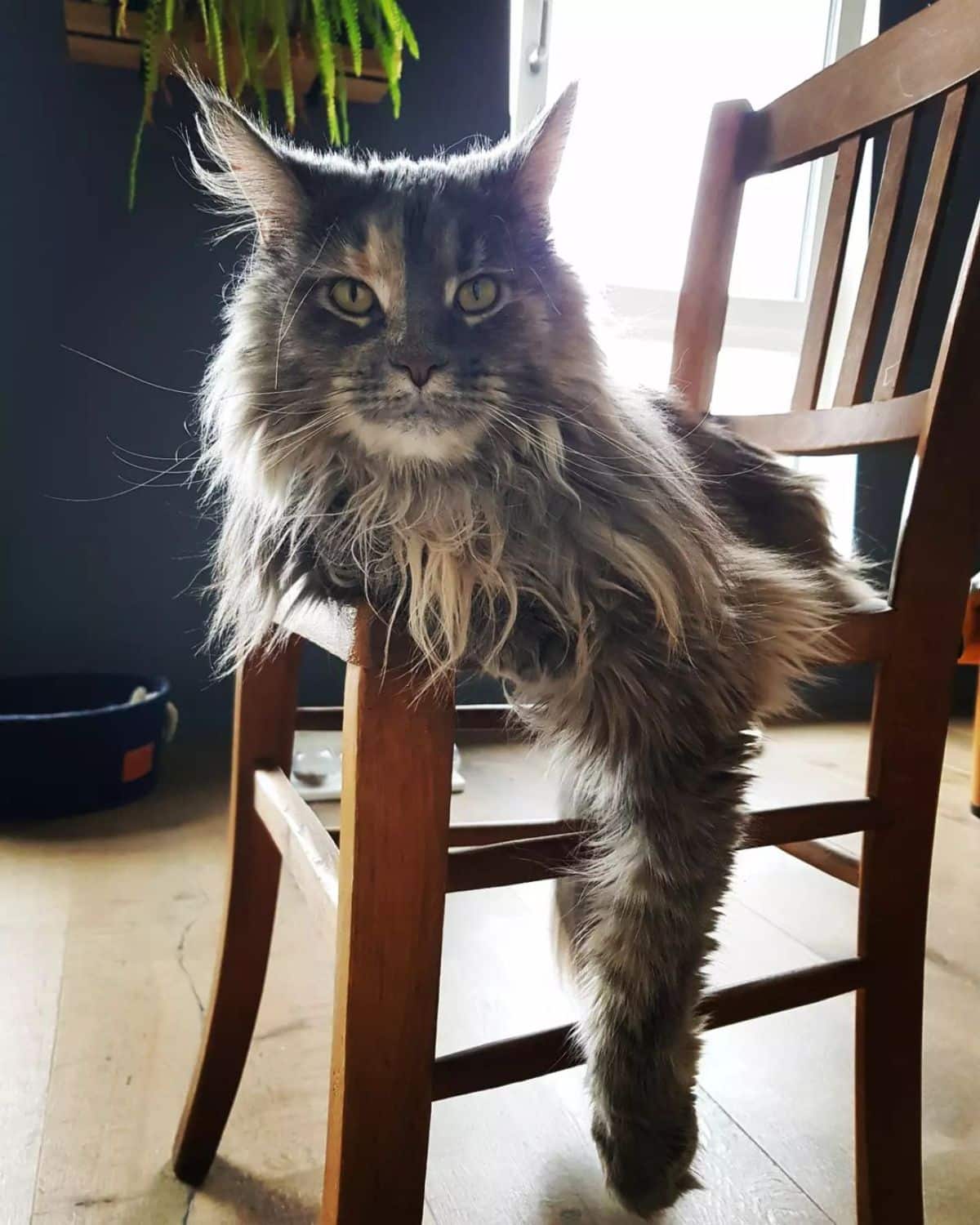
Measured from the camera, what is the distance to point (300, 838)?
0.77 meters

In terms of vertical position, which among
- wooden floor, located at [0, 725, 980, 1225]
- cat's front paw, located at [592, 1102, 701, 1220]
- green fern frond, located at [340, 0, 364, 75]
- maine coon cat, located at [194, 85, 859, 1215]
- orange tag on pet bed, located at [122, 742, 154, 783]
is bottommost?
wooden floor, located at [0, 725, 980, 1225]

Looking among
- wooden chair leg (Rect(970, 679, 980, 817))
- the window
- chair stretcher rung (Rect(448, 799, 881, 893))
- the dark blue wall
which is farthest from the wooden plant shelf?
wooden chair leg (Rect(970, 679, 980, 817))

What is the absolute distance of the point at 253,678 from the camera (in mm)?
919

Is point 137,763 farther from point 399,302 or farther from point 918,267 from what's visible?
point 918,267

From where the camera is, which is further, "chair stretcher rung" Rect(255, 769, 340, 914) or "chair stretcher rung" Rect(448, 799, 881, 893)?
"chair stretcher rung" Rect(448, 799, 881, 893)

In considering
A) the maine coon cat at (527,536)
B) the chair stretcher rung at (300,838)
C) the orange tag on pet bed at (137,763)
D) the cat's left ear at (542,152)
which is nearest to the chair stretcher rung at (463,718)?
the chair stretcher rung at (300,838)

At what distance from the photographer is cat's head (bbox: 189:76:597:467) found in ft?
2.23

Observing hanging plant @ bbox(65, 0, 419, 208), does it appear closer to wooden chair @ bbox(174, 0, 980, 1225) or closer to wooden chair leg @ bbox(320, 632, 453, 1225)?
wooden chair @ bbox(174, 0, 980, 1225)

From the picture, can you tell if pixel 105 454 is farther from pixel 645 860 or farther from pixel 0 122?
pixel 645 860

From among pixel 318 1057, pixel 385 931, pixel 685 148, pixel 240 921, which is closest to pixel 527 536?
pixel 385 931

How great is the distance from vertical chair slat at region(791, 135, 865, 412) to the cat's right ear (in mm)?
642

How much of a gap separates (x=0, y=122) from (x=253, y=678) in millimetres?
1695

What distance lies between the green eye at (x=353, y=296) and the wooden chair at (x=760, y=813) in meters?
0.24

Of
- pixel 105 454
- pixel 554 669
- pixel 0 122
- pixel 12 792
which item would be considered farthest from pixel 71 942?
pixel 0 122
